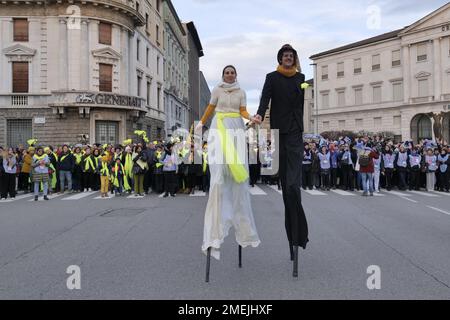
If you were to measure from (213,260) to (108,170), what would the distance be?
1207 centimetres

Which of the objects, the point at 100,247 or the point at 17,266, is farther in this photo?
the point at 100,247

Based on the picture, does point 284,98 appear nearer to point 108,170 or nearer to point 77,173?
point 108,170

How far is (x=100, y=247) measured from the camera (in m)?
6.85

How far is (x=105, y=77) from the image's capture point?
3716cm

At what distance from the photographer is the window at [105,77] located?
3688cm

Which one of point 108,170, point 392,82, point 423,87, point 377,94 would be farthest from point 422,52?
point 108,170

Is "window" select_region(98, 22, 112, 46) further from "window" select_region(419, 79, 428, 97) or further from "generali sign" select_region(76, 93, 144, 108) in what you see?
"window" select_region(419, 79, 428, 97)

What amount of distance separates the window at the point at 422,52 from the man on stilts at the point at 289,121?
63.5 metres

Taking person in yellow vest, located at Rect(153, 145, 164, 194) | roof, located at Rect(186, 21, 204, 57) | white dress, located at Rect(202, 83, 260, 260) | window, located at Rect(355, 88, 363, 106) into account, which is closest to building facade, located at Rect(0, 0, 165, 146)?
person in yellow vest, located at Rect(153, 145, 164, 194)

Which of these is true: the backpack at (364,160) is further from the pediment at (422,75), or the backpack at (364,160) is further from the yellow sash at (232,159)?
the pediment at (422,75)

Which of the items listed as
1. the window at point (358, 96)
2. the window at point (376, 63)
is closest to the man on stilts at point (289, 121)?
the window at point (376, 63)
